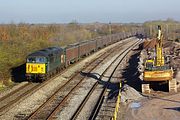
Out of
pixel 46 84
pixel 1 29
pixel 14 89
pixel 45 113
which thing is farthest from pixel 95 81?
pixel 1 29

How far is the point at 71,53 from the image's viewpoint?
4262cm

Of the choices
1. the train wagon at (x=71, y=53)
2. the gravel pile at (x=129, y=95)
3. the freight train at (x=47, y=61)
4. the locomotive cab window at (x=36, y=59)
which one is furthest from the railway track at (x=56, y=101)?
the train wagon at (x=71, y=53)

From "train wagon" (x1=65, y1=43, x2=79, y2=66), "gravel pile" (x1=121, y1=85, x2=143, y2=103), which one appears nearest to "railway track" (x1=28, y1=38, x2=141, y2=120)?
"gravel pile" (x1=121, y1=85, x2=143, y2=103)

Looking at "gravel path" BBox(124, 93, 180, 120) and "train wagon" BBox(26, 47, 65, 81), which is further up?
"train wagon" BBox(26, 47, 65, 81)

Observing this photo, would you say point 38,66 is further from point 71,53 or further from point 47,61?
point 71,53

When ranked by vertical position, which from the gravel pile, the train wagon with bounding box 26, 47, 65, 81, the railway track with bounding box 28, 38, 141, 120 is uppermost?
the train wagon with bounding box 26, 47, 65, 81

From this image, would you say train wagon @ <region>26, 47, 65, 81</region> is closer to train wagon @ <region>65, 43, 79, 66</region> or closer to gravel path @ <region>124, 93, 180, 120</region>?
train wagon @ <region>65, 43, 79, 66</region>

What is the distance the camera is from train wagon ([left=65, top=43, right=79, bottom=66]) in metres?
40.5

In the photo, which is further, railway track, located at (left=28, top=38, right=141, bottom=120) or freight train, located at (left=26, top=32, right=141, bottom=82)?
freight train, located at (left=26, top=32, right=141, bottom=82)

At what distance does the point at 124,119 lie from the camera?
1939 cm

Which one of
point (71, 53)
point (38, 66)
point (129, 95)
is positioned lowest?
point (129, 95)

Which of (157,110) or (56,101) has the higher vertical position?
(157,110)

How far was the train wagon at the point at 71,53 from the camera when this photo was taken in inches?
1596

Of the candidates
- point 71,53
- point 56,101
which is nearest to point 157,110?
point 56,101
